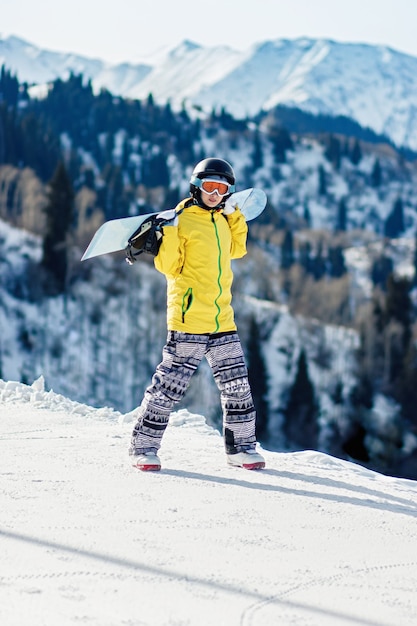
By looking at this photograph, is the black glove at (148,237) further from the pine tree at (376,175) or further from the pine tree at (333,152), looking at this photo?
the pine tree at (376,175)

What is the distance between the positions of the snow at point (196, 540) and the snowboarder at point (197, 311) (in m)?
0.31

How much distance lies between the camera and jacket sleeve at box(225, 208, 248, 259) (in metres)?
5.52

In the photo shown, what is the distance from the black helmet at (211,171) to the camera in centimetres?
525

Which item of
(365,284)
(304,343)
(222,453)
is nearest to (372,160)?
(365,284)

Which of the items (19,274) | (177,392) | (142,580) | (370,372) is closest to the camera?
(142,580)

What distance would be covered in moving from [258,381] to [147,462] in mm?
46875

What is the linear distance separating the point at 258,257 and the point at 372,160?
290 feet

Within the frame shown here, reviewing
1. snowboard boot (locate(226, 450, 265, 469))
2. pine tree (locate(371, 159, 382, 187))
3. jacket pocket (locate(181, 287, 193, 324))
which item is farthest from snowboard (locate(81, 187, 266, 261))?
pine tree (locate(371, 159, 382, 187))

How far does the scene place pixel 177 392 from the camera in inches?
205

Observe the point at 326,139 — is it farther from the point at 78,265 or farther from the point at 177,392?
the point at 177,392

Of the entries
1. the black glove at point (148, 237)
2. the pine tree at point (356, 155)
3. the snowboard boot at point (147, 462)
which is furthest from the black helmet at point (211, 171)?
the pine tree at point (356, 155)

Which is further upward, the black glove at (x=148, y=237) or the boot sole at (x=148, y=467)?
the black glove at (x=148, y=237)

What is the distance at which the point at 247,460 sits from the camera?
5.34 metres

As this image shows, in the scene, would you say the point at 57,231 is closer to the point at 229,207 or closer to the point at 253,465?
the point at 229,207
